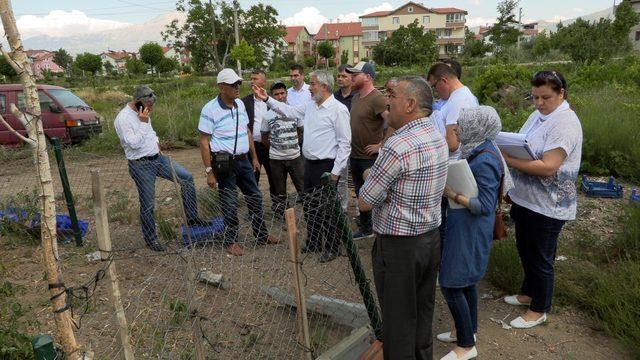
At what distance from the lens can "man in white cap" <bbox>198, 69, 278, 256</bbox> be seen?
168 inches

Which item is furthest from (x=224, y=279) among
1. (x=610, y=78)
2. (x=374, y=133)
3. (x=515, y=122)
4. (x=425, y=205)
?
(x=610, y=78)

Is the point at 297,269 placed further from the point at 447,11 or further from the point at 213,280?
the point at 447,11

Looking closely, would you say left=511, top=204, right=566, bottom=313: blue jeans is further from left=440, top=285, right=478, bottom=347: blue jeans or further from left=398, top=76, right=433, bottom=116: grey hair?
left=398, top=76, right=433, bottom=116: grey hair

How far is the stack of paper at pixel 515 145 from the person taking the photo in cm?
277

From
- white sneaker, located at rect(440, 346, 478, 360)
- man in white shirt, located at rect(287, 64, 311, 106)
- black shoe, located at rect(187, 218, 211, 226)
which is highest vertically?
man in white shirt, located at rect(287, 64, 311, 106)

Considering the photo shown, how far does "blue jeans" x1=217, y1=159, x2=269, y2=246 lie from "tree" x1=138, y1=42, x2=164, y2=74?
1441 inches

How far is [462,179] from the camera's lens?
2488 mm

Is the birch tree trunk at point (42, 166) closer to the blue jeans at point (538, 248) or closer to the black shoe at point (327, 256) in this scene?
the black shoe at point (327, 256)

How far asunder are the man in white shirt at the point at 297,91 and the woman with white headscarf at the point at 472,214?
124 inches

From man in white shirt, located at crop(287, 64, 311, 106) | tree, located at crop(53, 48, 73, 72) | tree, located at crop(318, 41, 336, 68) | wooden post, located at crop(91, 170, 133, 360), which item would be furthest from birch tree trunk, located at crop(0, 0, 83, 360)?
tree, located at crop(53, 48, 73, 72)

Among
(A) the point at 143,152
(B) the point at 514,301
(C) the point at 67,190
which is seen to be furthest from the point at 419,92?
(C) the point at 67,190

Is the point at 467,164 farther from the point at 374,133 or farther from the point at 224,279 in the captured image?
the point at 224,279

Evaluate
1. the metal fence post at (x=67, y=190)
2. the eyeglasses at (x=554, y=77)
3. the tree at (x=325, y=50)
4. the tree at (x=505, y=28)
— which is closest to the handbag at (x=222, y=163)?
the metal fence post at (x=67, y=190)

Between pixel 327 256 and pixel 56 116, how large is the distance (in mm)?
8685
